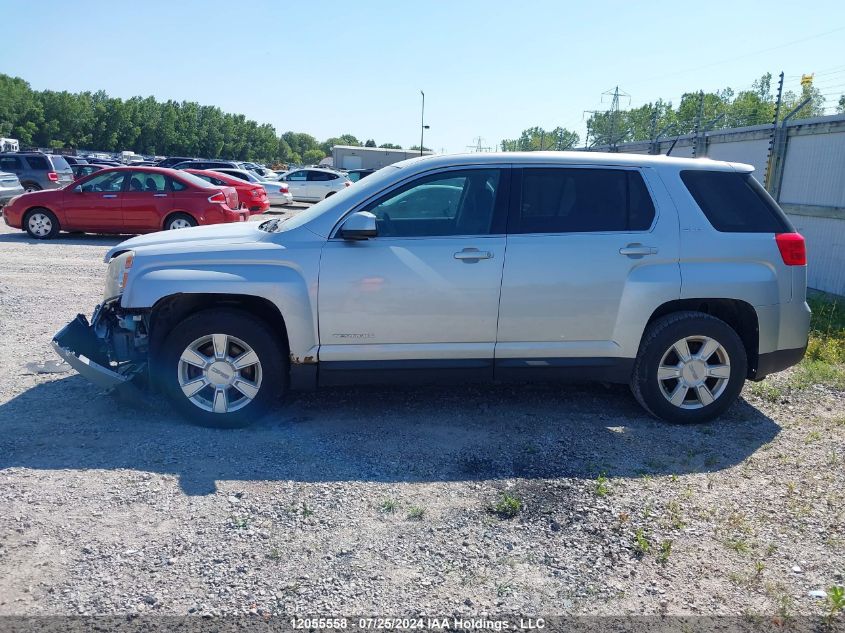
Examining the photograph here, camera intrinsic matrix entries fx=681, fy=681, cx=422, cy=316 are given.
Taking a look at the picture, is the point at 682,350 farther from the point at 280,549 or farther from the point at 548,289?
the point at 280,549

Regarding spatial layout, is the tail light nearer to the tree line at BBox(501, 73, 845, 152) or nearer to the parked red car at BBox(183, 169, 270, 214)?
the tree line at BBox(501, 73, 845, 152)

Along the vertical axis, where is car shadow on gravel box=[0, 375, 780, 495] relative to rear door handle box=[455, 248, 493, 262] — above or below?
below

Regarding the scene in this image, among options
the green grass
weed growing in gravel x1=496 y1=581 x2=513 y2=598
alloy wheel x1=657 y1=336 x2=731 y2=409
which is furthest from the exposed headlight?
the green grass

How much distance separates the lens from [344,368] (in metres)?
4.80

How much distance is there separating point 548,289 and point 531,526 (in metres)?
1.78

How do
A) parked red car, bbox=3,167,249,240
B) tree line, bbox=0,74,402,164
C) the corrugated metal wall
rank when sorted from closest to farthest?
the corrugated metal wall < parked red car, bbox=3,167,249,240 < tree line, bbox=0,74,402,164

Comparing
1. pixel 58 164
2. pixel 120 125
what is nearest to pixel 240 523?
pixel 58 164

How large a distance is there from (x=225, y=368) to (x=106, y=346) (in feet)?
3.42

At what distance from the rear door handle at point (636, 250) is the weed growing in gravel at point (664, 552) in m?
2.14

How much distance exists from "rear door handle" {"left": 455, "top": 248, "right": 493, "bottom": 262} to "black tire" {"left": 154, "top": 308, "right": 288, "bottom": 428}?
141cm

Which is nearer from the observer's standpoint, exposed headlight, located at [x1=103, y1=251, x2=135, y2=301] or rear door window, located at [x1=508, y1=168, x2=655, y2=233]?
exposed headlight, located at [x1=103, y1=251, x2=135, y2=301]

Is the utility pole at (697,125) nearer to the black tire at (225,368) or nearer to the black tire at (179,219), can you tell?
the black tire at (179,219)

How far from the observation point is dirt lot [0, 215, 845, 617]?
3090mm

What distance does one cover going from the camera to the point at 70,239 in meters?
A: 15.3
